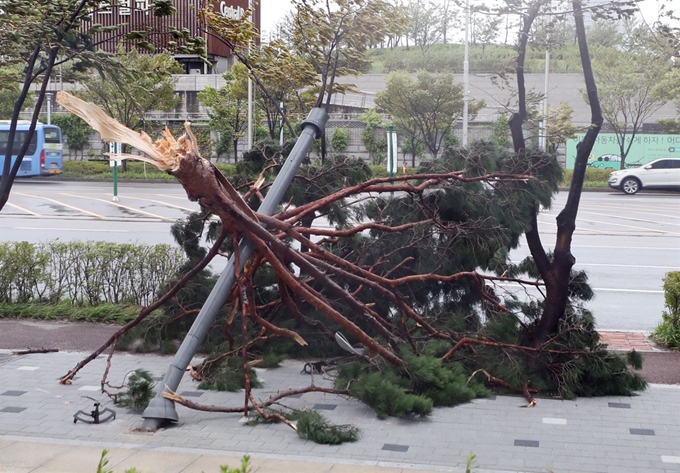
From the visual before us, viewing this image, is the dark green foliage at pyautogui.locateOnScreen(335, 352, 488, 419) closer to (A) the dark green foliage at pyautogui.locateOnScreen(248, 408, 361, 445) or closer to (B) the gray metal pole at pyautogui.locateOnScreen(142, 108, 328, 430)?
(A) the dark green foliage at pyautogui.locateOnScreen(248, 408, 361, 445)

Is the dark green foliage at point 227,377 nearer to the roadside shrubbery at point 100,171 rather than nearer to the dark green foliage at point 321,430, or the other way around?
the dark green foliage at point 321,430

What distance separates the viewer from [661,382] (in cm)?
781

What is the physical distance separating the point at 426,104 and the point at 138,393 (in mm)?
32964

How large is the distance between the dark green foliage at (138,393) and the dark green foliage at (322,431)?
1325 mm

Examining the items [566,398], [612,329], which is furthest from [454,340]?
[612,329]

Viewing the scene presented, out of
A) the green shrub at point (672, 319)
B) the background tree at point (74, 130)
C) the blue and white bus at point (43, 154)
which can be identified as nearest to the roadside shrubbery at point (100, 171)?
the blue and white bus at point (43, 154)

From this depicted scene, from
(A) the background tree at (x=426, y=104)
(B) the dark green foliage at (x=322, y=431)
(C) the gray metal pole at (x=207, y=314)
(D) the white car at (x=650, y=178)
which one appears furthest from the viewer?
(A) the background tree at (x=426, y=104)

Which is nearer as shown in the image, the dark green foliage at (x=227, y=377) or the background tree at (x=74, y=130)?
the dark green foliage at (x=227, y=377)

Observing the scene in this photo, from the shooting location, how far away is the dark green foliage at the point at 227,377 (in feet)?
23.8

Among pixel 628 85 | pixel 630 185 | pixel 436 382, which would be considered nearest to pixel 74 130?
pixel 628 85

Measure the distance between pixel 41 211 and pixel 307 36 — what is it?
15.8 metres

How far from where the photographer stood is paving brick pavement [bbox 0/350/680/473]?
5.52m

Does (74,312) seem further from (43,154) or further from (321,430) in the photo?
(43,154)

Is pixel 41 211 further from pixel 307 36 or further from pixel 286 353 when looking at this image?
pixel 286 353
